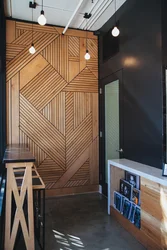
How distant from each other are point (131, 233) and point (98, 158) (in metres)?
2.34

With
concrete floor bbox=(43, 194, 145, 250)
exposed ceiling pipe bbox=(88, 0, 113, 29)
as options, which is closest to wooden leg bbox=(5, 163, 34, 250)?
concrete floor bbox=(43, 194, 145, 250)

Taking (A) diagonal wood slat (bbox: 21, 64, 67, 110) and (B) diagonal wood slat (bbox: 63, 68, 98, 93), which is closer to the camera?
(A) diagonal wood slat (bbox: 21, 64, 67, 110)

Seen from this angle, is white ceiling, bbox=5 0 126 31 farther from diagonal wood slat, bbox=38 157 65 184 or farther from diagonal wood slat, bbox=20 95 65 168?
diagonal wood slat, bbox=38 157 65 184

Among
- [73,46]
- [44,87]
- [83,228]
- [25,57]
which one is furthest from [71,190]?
[73,46]

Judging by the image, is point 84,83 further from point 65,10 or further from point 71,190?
point 71,190

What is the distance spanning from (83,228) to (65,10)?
13.8 ft

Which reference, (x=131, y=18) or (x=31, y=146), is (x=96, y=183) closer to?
(x=31, y=146)

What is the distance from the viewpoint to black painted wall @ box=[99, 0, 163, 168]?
3.16 m

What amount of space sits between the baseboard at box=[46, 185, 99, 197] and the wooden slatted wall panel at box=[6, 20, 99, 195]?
23 millimetres

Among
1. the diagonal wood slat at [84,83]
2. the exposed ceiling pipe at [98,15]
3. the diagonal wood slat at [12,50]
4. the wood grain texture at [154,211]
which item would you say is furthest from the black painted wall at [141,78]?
the diagonal wood slat at [12,50]

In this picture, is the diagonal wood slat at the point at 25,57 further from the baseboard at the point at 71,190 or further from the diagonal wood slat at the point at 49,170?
the baseboard at the point at 71,190

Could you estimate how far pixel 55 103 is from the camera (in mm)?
5008

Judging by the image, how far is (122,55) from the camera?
4.20m

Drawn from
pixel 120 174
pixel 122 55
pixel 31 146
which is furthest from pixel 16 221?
pixel 122 55
